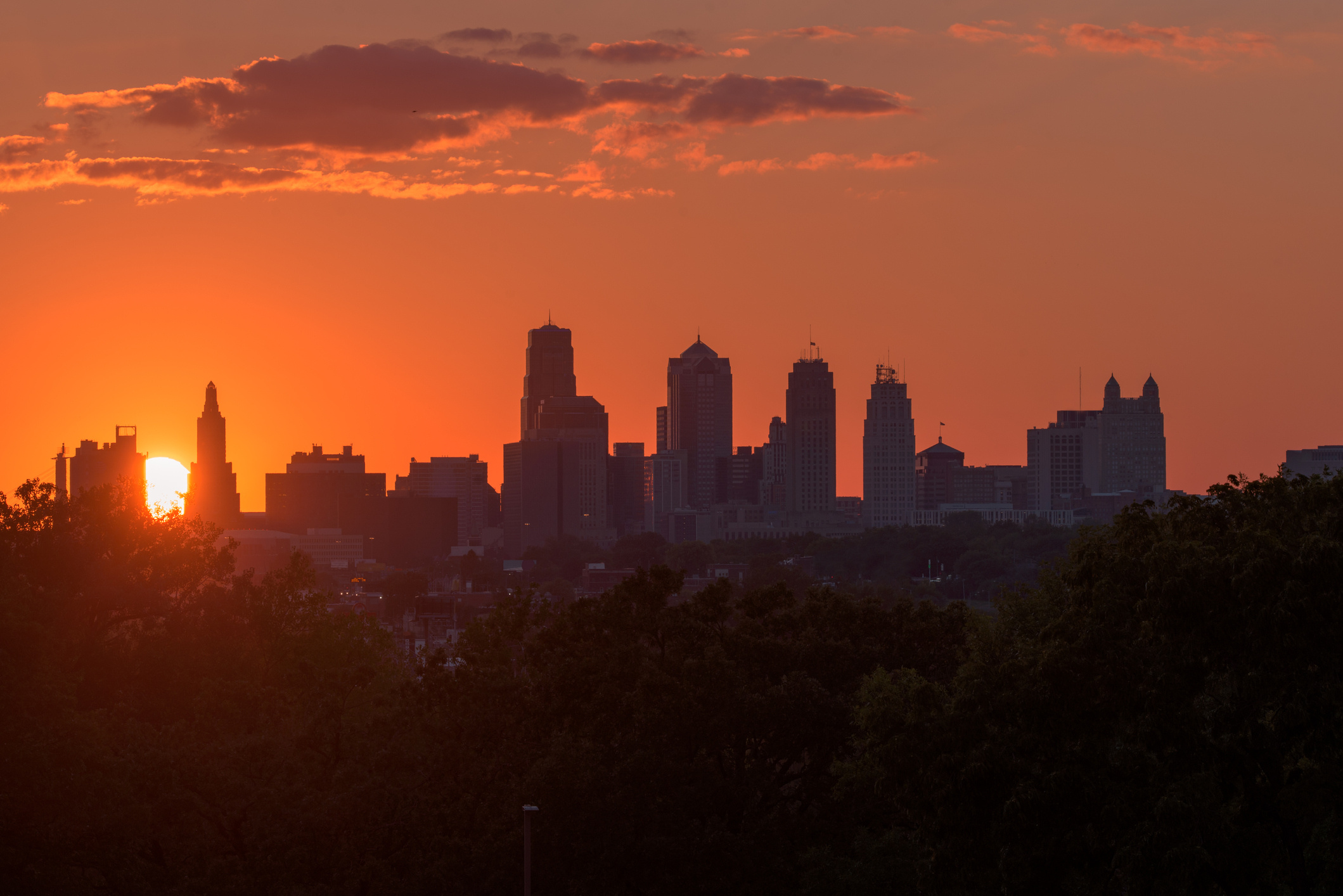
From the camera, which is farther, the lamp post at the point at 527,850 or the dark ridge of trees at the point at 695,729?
the lamp post at the point at 527,850

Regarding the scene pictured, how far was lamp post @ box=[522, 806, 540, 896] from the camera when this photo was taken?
123 feet

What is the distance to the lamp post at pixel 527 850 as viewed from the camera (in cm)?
3741

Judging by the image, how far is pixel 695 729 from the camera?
4144 centimetres

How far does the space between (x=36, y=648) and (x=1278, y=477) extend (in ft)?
94.8

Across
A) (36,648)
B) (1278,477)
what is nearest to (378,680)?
(36,648)

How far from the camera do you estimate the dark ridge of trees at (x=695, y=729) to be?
28.0 meters

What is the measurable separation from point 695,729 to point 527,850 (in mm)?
5961

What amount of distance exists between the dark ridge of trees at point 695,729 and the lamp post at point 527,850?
0.65m

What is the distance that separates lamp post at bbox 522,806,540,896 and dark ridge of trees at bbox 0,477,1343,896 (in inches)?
25.4

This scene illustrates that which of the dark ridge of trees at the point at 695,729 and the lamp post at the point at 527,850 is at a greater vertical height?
the dark ridge of trees at the point at 695,729

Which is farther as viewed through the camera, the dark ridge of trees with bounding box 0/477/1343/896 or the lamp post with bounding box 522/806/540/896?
the lamp post with bounding box 522/806/540/896

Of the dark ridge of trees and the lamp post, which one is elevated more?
the dark ridge of trees

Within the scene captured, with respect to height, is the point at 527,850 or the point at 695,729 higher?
the point at 695,729

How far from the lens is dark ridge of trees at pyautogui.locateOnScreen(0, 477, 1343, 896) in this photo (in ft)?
91.9
